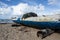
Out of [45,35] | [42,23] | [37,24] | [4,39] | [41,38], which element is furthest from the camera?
[37,24]

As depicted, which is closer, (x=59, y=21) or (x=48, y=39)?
(x=48, y=39)

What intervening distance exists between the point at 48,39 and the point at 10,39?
2.54m

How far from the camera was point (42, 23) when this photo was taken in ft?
31.3

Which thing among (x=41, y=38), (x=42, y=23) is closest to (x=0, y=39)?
(x=41, y=38)

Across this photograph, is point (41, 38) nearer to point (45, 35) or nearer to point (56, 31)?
point (45, 35)

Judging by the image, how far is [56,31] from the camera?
8.72m

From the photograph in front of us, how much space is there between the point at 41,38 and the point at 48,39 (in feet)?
1.63

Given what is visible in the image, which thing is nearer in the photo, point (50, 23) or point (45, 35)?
point (45, 35)

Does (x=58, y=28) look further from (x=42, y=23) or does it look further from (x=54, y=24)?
(x=42, y=23)

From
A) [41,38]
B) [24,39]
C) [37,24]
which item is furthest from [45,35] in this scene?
[37,24]

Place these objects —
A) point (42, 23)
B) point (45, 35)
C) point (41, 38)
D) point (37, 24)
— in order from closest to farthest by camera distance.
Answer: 1. point (41, 38)
2. point (45, 35)
3. point (42, 23)
4. point (37, 24)

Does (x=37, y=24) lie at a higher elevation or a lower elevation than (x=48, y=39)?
higher

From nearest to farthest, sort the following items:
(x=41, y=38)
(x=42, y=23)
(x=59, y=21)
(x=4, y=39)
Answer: (x=4, y=39) → (x=41, y=38) → (x=59, y=21) → (x=42, y=23)

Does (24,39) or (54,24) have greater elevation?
(54,24)
